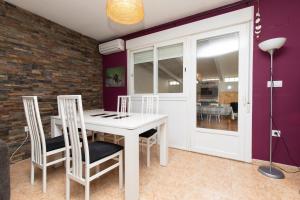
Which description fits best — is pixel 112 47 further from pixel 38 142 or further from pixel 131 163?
pixel 131 163

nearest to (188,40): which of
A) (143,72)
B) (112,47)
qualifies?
(143,72)

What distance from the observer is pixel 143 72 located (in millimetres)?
3445

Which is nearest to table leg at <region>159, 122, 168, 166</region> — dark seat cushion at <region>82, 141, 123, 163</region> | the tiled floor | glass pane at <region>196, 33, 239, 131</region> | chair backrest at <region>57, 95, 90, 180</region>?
the tiled floor

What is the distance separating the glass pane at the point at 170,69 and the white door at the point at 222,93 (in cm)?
26

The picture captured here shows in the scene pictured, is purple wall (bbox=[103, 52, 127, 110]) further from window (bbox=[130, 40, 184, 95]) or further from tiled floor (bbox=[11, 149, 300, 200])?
tiled floor (bbox=[11, 149, 300, 200])

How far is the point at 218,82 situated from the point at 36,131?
266cm

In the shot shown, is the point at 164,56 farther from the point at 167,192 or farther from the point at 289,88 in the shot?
the point at 167,192

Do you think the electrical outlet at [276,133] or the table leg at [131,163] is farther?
the electrical outlet at [276,133]

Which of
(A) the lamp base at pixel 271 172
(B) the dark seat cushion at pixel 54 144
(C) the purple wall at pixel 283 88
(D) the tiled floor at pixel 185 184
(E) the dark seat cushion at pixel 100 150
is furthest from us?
(C) the purple wall at pixel 283 88

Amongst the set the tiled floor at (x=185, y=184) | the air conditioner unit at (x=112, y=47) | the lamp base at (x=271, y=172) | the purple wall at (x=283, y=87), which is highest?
the air conditioner unit at (x=112, y=47)

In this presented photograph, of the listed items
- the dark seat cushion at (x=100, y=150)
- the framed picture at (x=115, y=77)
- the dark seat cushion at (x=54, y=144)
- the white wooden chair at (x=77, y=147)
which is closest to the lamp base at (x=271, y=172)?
the dark seat cushion at (x=100, y=150)

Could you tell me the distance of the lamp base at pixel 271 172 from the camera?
5.95ft

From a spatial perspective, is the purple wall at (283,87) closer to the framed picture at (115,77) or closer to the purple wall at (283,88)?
the purple wall at (283,88)

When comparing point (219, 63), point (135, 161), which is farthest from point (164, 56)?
point (135, 161)
